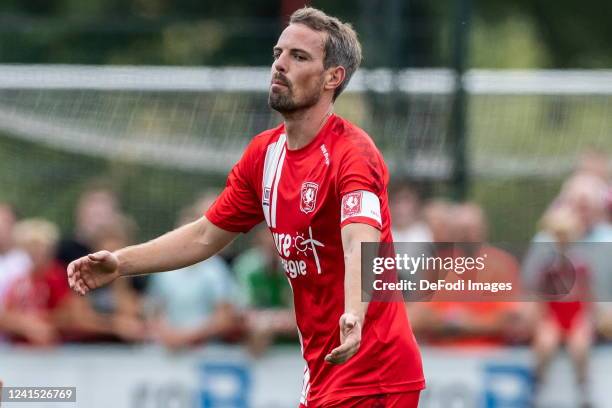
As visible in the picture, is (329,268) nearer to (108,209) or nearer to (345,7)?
(108,209)

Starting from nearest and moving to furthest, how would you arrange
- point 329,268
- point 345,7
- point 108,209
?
point 329,268 → point 108,209 → point 345,7

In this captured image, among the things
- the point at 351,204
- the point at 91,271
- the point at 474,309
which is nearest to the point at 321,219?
the point at 351,204

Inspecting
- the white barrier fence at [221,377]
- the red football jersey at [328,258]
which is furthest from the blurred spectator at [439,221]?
the red football jersey at [328,258]

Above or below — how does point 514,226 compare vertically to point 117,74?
below

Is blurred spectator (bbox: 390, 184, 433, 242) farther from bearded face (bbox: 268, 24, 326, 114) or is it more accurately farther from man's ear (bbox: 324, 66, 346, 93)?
bearded face (bbox: 268, 24, 326, 114)

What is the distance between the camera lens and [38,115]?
1234 centimetres

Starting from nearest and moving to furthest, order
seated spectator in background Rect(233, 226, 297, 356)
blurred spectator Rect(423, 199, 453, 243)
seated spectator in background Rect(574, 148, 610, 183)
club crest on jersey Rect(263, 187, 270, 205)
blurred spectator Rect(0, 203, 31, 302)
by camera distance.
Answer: club crest on jersey Rect(263, 187, 270, 205) < blurred spectator Rect(423, 199, 453, 243) < seated spectator in background Rect(233, 226, 297, 356) < blurred spectator Rect(0, 203, 31, 302) < seated spectator in background Rect(574, 148, 610, 183)

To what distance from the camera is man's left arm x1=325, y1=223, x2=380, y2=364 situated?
208 inches

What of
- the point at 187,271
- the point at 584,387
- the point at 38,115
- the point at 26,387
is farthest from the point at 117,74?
the point at 584,387

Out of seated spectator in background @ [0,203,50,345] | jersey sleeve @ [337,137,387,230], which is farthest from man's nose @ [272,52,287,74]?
seated spectator in background @ [0,203,50,345]

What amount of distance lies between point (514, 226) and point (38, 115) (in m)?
4.27

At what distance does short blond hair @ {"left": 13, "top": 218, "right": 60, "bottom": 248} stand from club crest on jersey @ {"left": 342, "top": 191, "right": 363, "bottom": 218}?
16.9ft

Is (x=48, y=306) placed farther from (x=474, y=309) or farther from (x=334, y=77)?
(x=334, y=77)

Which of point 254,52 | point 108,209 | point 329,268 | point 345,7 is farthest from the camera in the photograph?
point 345,7
